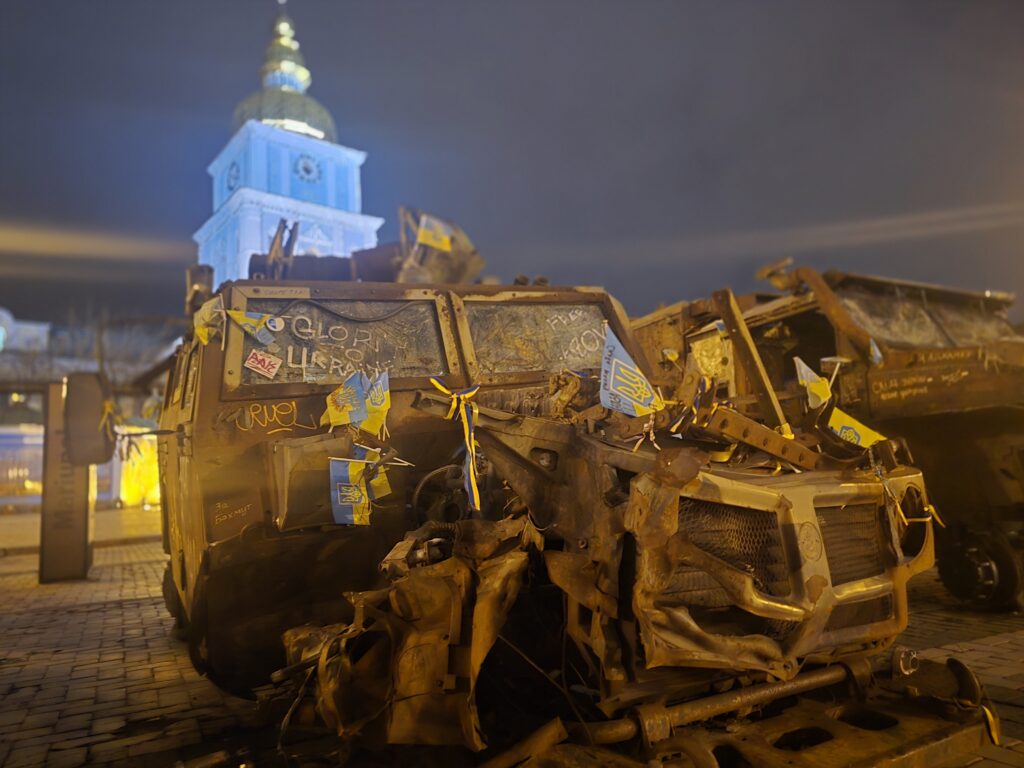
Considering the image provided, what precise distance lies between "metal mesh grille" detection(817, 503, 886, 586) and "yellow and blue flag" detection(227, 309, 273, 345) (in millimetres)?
3016

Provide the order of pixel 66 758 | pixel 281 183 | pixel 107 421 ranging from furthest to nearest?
1. pixel 281 183
2. pixel 107 421
3. pixel 66 758

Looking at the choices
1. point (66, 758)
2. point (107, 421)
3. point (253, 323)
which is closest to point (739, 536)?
point (253, 323)

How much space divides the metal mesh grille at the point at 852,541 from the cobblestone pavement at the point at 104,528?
41.9 feet

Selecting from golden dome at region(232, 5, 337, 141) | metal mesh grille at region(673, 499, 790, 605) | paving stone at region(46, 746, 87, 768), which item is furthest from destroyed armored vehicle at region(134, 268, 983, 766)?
golden dome at region(232, 5, 337, 141)

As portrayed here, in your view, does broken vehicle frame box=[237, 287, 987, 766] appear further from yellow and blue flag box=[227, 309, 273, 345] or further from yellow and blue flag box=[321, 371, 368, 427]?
yellow and blue flag box=[227, 309, 273, 345]

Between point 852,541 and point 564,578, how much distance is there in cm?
115

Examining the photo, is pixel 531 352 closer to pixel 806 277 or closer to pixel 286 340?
pixel 286 340

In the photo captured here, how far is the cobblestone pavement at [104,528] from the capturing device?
12.1 m

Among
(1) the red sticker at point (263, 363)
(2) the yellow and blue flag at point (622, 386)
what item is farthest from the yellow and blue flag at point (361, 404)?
(2) the yellow and blue flag at point (622, 386)

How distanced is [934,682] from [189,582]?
13.2ft

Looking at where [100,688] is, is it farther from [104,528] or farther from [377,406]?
[104,528]

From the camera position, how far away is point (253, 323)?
400 centimetres

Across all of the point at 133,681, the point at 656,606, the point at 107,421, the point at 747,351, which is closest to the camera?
the point at 656,606

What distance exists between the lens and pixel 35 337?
1879 inches
